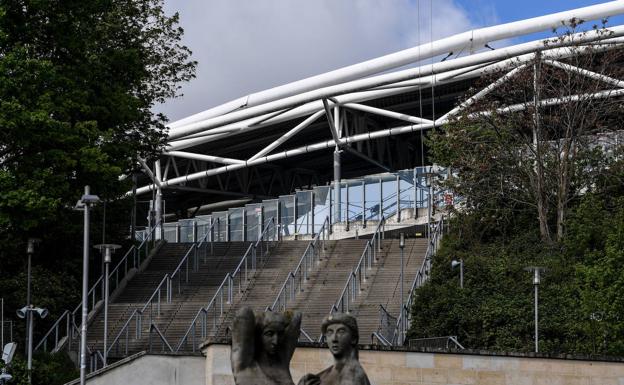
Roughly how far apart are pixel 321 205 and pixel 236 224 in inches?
150

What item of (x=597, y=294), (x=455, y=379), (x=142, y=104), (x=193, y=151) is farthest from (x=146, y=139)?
(x=193, y=151)

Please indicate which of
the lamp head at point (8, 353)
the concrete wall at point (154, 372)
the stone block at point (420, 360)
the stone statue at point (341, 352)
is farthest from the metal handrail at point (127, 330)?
the stone statue at point (341, 352)

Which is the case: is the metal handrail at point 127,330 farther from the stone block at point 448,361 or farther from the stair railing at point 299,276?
the stone block at point 448,361

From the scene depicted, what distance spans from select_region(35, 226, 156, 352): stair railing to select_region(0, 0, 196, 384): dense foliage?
53cm

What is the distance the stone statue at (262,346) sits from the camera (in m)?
15.8

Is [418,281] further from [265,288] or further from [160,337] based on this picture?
[160,337]

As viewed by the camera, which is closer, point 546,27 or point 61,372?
point 61,372

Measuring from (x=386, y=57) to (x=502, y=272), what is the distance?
22538 mm

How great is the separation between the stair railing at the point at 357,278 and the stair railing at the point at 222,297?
10.1ft

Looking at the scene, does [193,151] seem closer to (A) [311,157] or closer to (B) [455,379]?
(A) [311,157]

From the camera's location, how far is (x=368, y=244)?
43219mm

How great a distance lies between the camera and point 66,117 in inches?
1596

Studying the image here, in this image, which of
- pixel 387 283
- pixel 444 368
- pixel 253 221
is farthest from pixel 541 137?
pixel 444 368

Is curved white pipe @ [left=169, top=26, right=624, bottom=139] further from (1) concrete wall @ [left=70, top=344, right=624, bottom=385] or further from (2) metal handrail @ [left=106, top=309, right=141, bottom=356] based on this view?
(1) concrete wall @ [left=70, top=344, right=624, bottom=385]
